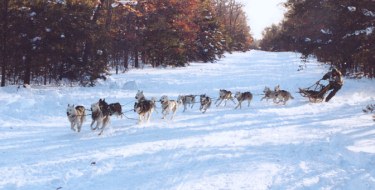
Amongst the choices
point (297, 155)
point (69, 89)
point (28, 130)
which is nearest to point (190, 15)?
point (69, 89)

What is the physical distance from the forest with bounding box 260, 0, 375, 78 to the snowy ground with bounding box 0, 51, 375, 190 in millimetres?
3274

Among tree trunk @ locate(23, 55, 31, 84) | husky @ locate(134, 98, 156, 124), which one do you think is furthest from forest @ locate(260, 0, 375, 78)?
tree trunk @ locate(23, 55, 31, 84)

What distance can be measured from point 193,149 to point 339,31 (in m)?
13.5

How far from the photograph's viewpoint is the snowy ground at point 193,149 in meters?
6.74

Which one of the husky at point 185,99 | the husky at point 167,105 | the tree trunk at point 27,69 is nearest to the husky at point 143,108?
the husky at point 167,105

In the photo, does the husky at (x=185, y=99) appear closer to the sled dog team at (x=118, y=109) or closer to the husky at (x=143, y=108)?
the sled dog team at (x=118, y=109)

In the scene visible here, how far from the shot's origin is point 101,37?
2016 centimetres

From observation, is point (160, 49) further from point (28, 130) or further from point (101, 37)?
point (28, 130)

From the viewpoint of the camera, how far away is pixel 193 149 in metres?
8.63

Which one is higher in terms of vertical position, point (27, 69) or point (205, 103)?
point (27, 69)

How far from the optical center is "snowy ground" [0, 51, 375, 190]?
A: 6.74m

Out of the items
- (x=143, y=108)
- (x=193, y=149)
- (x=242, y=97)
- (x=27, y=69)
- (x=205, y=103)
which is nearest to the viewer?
(x=193, y=149)

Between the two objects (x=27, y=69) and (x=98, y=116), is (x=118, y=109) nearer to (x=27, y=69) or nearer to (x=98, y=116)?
(x=98, y=116)

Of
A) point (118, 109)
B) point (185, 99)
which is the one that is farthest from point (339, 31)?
point (118, 109)
